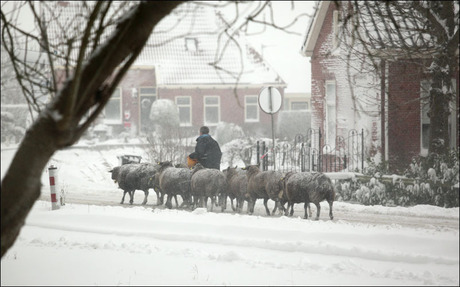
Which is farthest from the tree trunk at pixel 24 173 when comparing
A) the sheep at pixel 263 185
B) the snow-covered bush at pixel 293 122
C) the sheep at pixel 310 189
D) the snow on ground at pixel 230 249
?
the snow-covered bush at pixel 293 122

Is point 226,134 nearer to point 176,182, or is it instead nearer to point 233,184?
point 176,182

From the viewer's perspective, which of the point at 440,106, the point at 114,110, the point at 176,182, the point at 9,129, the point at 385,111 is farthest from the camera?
the point at 114,110

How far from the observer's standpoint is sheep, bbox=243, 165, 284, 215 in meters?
11.1

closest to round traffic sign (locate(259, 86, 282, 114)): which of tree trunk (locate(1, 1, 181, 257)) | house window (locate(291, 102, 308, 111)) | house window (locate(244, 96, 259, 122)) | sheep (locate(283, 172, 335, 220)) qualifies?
sheep (locate(283, 172, 335, 220))

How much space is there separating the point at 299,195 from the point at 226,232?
6.71ft

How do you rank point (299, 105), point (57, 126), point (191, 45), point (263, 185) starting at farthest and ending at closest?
point (299, 105)
point (191, 45)
point (263, 185)
point (57, 126)

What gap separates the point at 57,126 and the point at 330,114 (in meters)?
15.1

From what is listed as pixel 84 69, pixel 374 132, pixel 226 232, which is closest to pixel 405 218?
pixel 226 232

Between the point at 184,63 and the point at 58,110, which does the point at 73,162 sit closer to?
the point at 184,63

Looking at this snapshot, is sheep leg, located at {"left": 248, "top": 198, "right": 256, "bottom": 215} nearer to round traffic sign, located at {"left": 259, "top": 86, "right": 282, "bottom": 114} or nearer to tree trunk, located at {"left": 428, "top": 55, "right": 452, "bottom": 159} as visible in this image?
round traffic sign, located at {"left": 259, "top": 86, "right": 282, "bottom": 114}

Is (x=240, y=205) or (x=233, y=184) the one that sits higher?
(x=233, y=184)

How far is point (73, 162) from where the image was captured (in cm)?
2252

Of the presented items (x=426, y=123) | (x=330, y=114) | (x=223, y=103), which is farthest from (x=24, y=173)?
(x=223, y=103)

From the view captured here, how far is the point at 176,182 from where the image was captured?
1223cm
